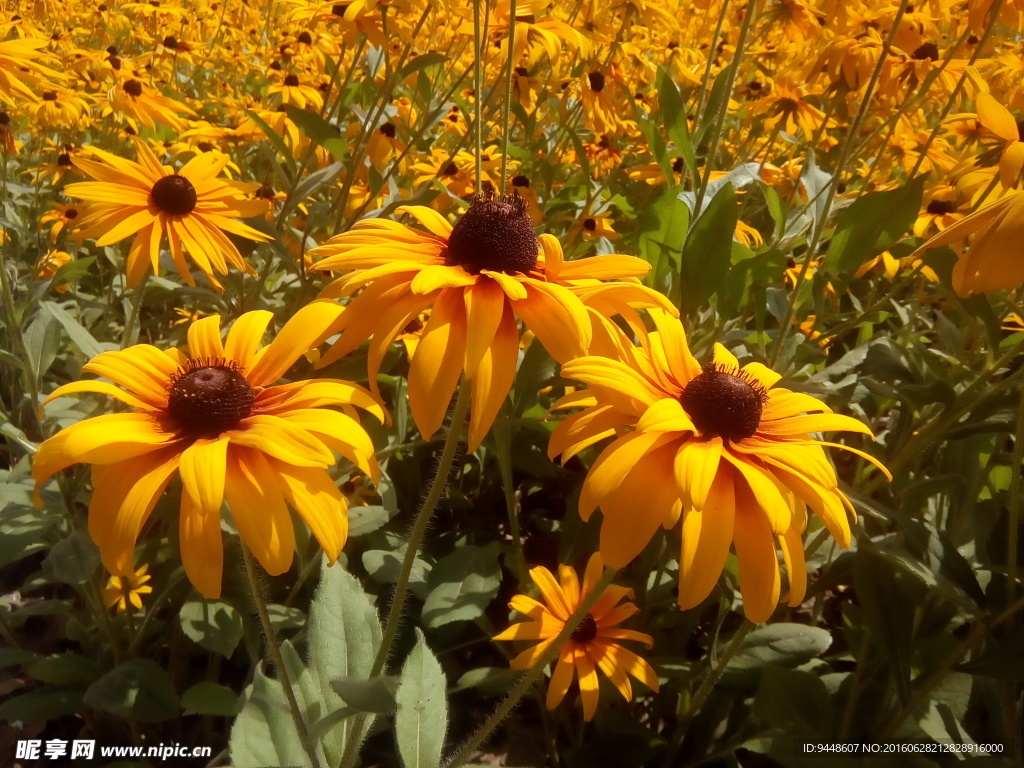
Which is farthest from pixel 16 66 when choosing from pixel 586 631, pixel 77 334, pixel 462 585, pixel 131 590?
pixel 586 631

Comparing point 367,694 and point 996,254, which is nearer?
point 367,694

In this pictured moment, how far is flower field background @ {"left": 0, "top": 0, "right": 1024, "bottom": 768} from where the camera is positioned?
2.57 feet

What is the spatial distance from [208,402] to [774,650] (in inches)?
48.1

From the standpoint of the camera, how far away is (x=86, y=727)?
1609 millimetres

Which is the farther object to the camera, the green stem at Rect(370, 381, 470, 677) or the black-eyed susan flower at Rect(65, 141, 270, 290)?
the black-eyed susan flower at Rect(65, 141, 270, 290)

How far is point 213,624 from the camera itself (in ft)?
4.54

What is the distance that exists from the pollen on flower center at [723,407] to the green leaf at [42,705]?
1502 millimetres

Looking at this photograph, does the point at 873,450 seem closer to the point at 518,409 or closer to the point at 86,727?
the point at 518,409

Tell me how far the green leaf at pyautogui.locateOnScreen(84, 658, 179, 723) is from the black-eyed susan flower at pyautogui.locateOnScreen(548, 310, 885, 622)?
1.06m

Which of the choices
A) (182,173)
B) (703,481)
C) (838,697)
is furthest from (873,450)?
(182,173)

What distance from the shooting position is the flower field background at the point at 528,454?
2.57 feet

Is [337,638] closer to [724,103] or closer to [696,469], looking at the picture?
[696,469]

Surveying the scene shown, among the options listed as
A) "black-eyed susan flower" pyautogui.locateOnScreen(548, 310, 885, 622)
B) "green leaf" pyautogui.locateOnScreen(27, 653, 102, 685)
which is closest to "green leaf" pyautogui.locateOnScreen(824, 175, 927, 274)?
"black-eyed susan flower" pyautogui.locateOnScreen(548, 310, 885, 622)

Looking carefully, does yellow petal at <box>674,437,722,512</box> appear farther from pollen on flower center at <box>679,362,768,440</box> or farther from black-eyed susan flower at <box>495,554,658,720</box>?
black-eyed susan flower at <box>495,554,658,720</box>
